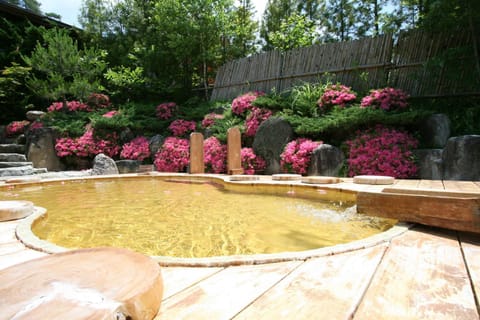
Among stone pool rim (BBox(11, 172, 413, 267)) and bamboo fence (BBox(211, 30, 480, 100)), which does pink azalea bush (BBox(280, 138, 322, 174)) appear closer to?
bamboo fence (BBox(211, 30, 480, 100))

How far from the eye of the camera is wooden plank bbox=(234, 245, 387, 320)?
85cm

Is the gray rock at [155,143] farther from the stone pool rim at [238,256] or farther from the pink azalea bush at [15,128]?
the stone pool rim at [238,256]

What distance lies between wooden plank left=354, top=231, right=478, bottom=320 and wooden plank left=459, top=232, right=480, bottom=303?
0.02 m

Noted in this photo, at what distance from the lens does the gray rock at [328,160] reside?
5707 mm

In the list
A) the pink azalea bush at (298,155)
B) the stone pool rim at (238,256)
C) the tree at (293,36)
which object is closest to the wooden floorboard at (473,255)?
the stone pool rim at (238,256)

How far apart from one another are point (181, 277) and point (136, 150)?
27.4 feet

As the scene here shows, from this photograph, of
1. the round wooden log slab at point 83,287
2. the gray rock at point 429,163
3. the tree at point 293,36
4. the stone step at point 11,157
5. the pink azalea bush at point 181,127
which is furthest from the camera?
the tree at point 293,36

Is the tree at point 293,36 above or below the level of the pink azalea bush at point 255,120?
above

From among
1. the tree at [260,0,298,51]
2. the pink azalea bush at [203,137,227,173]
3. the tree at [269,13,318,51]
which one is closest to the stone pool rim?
the pink azalea bush at [203,137,227,173]

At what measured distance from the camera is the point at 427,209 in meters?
1.77

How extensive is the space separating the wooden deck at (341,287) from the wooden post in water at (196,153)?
5.28 metres

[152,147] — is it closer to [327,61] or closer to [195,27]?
[195,27]

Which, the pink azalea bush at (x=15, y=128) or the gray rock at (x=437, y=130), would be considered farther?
the pink azalea bush at (x=15, y=128)

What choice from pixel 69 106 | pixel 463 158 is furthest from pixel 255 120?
pixel 69 106
